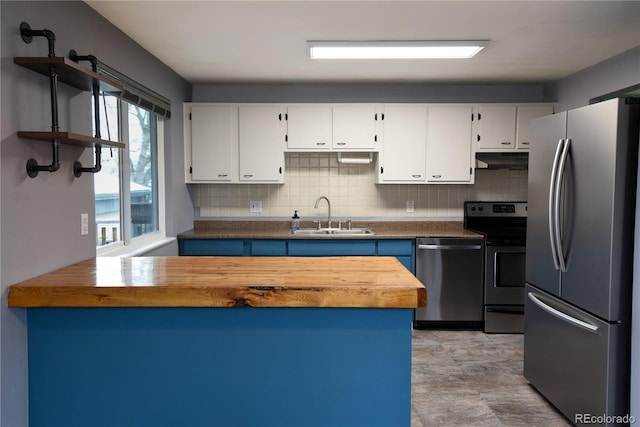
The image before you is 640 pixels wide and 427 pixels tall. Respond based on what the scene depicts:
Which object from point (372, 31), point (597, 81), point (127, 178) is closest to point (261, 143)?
point (127, 178)

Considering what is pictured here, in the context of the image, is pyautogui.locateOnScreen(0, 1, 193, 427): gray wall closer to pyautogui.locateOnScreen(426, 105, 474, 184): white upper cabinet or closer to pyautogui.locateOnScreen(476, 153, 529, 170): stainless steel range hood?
pyautogui.locateOnScreen(426, 105, 474, 184): white upper cabinet

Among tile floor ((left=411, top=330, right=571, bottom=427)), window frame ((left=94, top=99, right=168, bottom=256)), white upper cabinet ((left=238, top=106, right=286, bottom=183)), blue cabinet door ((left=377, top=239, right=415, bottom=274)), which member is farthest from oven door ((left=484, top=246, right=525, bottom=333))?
window frame ((left=94, top=99, right=168, bottom=256))

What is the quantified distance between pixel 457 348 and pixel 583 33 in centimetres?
244

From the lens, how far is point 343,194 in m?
4.62

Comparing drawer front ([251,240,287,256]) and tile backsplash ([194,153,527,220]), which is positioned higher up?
tile backsplash ([194,153,527,220])

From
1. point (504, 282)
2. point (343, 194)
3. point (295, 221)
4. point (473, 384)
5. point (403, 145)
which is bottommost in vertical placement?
point (473, 384)

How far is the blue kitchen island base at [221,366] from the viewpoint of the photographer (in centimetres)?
181

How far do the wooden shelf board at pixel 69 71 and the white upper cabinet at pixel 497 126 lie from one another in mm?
3178

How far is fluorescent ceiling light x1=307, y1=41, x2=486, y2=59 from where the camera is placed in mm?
3018

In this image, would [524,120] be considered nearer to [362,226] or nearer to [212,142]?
[362,226]

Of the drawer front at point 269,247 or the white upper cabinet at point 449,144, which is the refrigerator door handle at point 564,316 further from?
the drawer front at point 269,247

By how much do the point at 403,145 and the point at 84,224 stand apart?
2855 mm

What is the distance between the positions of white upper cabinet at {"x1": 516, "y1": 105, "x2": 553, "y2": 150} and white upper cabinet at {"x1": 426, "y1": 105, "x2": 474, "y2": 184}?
0.44 m

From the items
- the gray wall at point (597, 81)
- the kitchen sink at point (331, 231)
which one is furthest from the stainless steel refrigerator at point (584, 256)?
the kitchen sink at point (331, 231)
